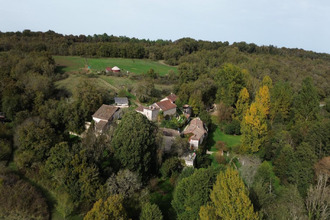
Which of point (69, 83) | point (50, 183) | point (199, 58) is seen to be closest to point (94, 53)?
point (69, 83)

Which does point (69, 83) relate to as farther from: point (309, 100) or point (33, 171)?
point (309, 100)

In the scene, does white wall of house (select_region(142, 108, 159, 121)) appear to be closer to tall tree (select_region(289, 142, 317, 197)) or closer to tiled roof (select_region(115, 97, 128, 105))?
tiled roof (select_region(115, 97, 128, 105))

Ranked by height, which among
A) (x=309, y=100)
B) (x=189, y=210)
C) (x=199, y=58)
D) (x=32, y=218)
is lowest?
(x=32, y=218)

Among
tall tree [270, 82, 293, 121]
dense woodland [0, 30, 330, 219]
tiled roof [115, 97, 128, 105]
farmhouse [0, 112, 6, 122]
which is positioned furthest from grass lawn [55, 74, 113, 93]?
tall tree [270, 82, 293, 121]

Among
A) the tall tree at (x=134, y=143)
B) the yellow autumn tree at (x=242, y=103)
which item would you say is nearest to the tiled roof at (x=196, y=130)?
the yellow autumn tree at (x=242, y=103)

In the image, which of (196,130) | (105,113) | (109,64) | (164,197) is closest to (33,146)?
(105,113)

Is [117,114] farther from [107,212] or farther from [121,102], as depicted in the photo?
[107,212]
